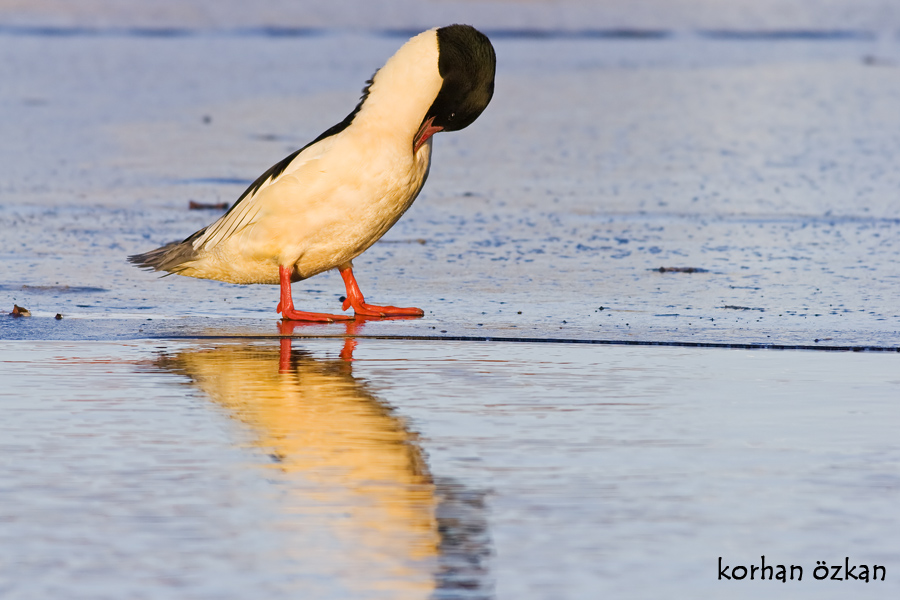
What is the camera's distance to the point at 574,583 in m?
3.58

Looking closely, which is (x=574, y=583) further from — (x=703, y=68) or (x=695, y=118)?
(x=703, y=68)

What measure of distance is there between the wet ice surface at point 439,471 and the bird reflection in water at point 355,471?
0.03ft

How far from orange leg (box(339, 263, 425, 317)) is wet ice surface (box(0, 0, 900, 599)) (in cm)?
17

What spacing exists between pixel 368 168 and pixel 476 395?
1760 millimetres

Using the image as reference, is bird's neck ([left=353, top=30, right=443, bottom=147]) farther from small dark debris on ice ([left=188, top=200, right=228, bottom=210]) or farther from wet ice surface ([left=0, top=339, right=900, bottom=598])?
small dark debris on ice ([left=188, top=200, right=228, bottom=210])

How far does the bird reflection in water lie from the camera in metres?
3.70

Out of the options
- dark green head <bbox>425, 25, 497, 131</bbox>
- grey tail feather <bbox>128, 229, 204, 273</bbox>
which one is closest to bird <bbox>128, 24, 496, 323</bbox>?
dark green head <bbox>425, 25, 497, 131</bbox>

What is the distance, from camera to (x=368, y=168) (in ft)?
23.1

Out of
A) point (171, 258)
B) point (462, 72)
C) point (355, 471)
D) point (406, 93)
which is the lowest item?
point (355, 471)

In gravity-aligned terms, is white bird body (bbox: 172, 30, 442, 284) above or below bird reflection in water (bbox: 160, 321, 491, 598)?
above

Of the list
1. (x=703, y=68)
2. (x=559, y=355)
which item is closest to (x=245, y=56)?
(x=703, y=68)

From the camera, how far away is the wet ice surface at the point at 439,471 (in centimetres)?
367

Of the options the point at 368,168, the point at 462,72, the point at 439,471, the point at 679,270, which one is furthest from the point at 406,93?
the point at 439,471

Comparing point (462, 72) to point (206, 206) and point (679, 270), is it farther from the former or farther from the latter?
point (206, 206)
